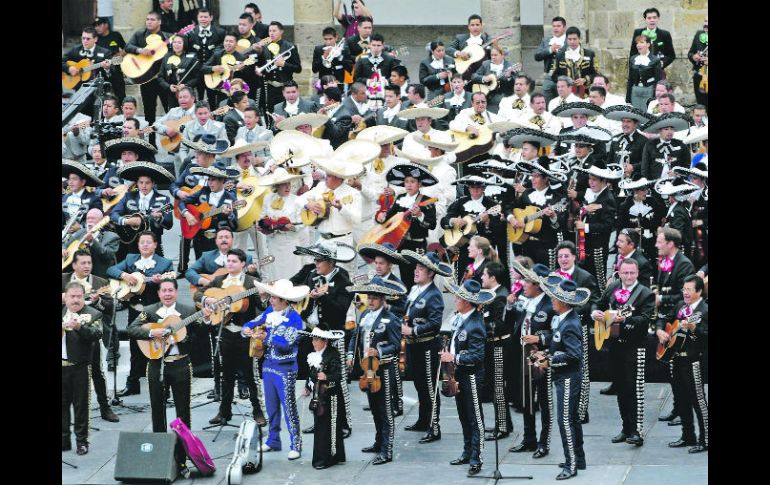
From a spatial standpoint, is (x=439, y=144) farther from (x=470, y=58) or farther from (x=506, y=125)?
(x=470, y=58)

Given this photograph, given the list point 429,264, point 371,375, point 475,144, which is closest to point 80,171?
point 475,144

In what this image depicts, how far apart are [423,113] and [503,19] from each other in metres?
6.81

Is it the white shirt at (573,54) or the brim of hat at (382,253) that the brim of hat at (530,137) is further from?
the white shirt at (573,54)

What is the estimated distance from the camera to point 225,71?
2455 cm

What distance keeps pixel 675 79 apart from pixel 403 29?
248 inches

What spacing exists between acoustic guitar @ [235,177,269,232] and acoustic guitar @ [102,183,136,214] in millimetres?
1273

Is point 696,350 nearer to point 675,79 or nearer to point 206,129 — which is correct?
point 206,129

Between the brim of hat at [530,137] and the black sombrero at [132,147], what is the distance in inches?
169

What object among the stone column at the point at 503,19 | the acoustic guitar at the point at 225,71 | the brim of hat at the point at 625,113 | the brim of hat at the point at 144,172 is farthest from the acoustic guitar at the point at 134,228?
the stone column at the point at 503,19

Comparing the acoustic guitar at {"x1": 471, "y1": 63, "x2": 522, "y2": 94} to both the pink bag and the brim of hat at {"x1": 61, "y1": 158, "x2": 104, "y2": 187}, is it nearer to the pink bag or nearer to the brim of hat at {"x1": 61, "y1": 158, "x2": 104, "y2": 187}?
the brim of hat at {"x1": 61, "y1": 158, "x2": 104, "y2": 187}

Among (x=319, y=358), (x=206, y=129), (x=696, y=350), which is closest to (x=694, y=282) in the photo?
(x=696, y=350)

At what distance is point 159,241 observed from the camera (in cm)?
2022

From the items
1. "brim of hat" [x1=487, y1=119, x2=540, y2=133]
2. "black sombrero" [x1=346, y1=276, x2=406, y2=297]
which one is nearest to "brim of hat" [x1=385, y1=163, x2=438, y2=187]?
"brim of hat" [x1=487, y1=119, x2=540, y2=133]

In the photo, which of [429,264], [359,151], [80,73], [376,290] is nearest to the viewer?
[376,290]
